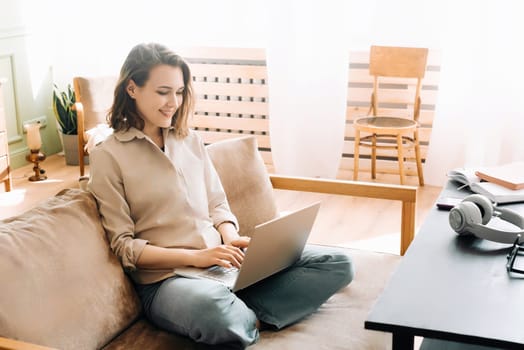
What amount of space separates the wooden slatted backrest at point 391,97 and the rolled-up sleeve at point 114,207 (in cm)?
278

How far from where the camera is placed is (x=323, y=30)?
4.27m

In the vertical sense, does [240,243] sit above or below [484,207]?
below

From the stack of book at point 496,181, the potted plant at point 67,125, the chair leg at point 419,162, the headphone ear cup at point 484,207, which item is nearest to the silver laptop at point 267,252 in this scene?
the headphone ear cup at point 484,207

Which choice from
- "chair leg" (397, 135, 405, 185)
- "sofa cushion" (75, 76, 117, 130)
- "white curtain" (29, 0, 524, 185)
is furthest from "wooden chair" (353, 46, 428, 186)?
"sofa cushion" (75, 76, 117, 130)

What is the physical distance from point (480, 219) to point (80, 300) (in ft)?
3.19

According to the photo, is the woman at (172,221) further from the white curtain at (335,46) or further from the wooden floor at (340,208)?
the white curtain at (335,46)

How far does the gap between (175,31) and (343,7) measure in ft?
3.87

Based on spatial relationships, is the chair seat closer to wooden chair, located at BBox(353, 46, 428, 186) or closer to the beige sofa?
wooden chair, located at BBox(353, 46, 428, 186)

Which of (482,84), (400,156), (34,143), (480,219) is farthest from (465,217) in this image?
(34,143)

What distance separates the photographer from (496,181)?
2.10 m

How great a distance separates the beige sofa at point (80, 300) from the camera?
58.9 inches

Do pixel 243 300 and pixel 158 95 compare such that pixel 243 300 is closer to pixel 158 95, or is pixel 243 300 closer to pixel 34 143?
pixel 158 95

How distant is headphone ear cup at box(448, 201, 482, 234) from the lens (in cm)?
173

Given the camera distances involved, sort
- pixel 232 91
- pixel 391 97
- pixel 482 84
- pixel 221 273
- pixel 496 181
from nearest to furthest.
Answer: pixel 221 273, pixel 496 181, pixel 482 84, pixel 391 97, pixel 232 91
